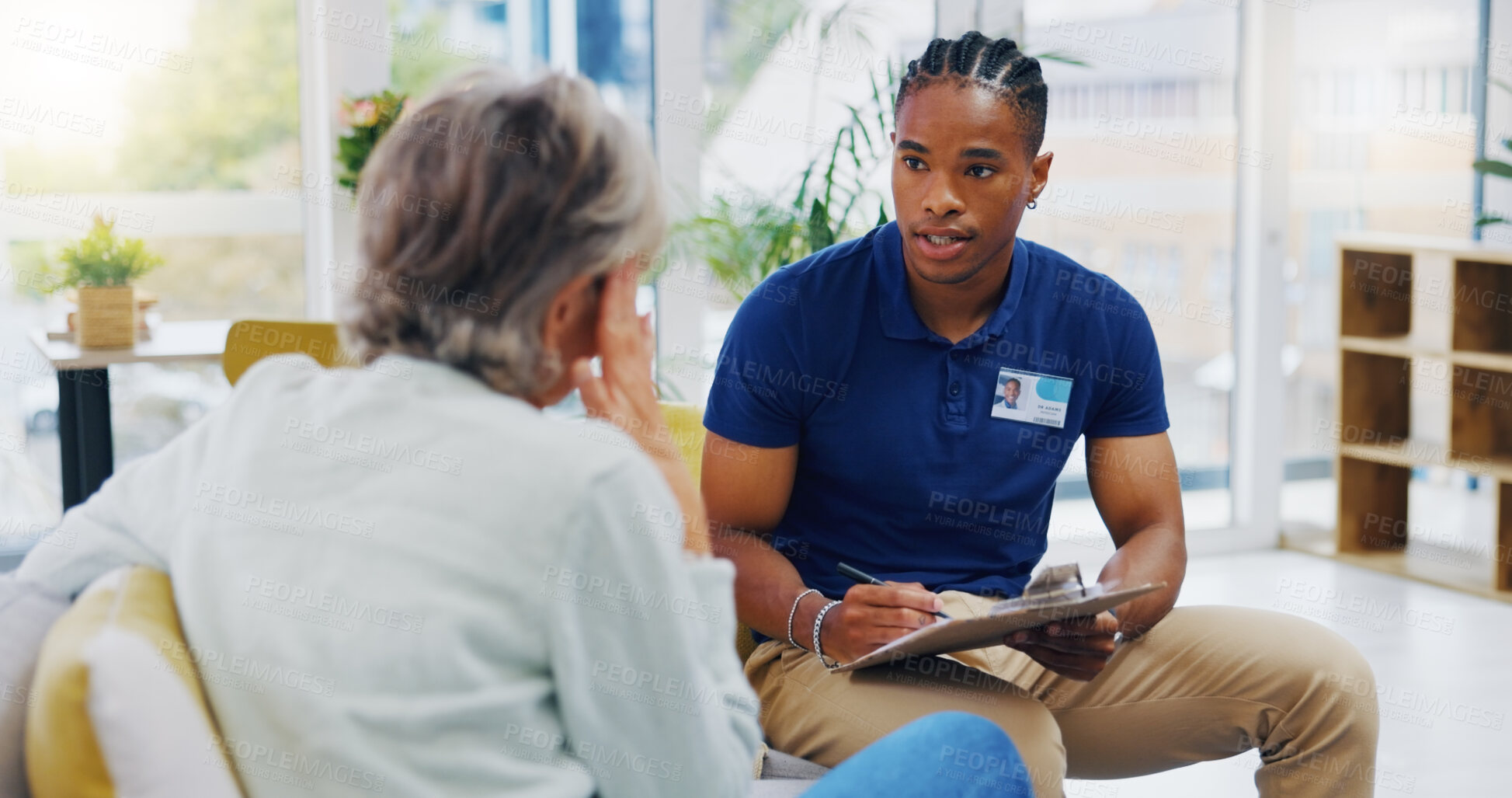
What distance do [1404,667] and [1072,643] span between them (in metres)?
2.23

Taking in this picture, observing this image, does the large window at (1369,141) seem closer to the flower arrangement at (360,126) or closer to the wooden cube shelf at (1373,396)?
the wooden cube shelf at (1373,396)

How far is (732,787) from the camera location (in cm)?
104

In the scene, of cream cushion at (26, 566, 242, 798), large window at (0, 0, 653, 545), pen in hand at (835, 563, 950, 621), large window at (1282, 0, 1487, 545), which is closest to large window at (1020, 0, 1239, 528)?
large window at (1282, 0, 1487, 545)

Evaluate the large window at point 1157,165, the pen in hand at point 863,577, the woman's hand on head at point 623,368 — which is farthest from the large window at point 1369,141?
the woman's hand on head at point 623,368

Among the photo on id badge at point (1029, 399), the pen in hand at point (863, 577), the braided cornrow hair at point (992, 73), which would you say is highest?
the braided cornrow hair at point (992, 73)

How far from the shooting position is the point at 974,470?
1.87m

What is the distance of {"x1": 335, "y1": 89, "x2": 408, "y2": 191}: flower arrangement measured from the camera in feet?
11.5

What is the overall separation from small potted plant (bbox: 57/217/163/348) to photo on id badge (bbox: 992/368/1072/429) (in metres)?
2.28

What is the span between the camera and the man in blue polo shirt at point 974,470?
5.78ft

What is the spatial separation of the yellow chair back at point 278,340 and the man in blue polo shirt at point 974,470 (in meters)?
1.45

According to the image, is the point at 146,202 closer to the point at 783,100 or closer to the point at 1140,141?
the point at 783,100

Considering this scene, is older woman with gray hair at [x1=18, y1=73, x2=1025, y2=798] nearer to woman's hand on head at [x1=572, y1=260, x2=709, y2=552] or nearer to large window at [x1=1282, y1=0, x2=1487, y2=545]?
woman's hand on head at [x1=572, y1=260, x2=709, y2=552]

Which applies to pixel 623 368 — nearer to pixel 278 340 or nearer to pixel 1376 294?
pixel 278 340

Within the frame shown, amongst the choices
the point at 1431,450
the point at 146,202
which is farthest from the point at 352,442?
the point at 1431,450
